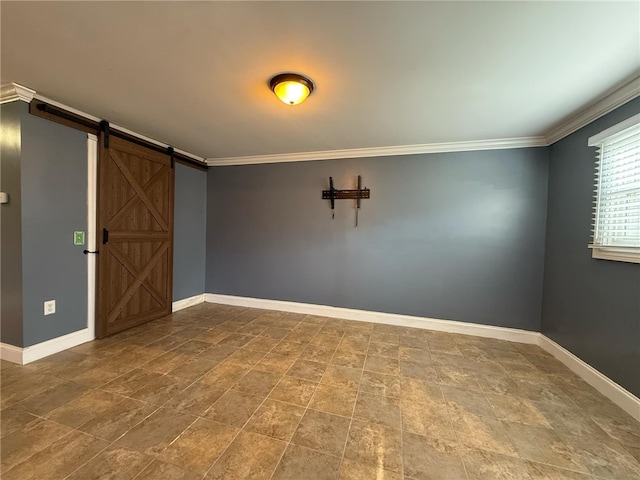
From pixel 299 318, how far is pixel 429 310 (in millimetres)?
1824

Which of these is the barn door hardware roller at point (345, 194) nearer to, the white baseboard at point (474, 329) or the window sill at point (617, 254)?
the white baseboard at point (474, 329)

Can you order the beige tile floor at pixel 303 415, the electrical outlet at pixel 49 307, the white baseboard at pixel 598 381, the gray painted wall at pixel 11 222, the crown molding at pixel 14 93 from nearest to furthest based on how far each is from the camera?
1. the beige tile floor at pixel 303 415
2. the white baseboard at pixel 598 381
3. the crown molding at pixel 14 93
4. the gray painted wall at pixel 11 222
5. the electrical outlet at pixel 49 307

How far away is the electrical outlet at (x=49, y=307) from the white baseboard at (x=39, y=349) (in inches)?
11.0

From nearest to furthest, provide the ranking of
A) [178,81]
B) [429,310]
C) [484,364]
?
[178,81], [484,364], [429,310]

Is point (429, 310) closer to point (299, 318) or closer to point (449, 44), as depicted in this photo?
point (299, 318)

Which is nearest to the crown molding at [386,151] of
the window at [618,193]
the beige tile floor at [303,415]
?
the window at [618,193]

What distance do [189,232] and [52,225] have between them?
1735mm

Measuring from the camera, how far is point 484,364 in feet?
8.29

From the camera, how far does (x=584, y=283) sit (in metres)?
2.37

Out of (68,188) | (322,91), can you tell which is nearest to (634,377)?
(322,91)

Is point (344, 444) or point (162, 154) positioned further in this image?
point (162, 154)

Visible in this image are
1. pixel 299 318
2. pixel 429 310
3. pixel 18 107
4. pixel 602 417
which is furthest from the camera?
pixel 299 318

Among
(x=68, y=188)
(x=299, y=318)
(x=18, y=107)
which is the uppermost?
(x=18, y=107)

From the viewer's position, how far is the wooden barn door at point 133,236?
2.87m
